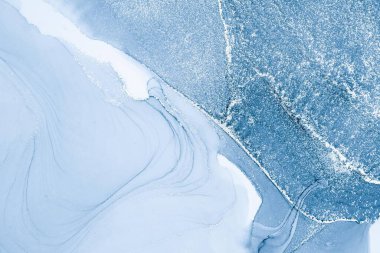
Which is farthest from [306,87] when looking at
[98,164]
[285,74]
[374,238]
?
[98,164]

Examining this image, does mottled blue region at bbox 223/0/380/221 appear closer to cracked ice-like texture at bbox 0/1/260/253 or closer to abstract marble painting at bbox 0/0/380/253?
abstract marble painting at bbox 0/0/380/253

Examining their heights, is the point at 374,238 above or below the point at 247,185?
below

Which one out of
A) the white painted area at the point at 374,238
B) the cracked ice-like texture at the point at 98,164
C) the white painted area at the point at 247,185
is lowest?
the white painted area at the point at 374,238

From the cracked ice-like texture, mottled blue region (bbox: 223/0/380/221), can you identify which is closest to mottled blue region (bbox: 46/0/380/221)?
mottled blue region (bbox: 223/0/380/221)

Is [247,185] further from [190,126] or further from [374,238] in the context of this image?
[374,238]

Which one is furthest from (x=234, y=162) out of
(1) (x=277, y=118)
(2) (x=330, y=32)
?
(2) (x=330, y=32)

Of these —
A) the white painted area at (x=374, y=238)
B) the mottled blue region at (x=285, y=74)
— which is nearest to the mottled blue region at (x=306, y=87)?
the mottled blue region at (x=285, y=74)

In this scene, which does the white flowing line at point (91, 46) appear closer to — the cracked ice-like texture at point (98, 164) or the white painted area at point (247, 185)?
the cracked ice-like texture at point (98, 164)
